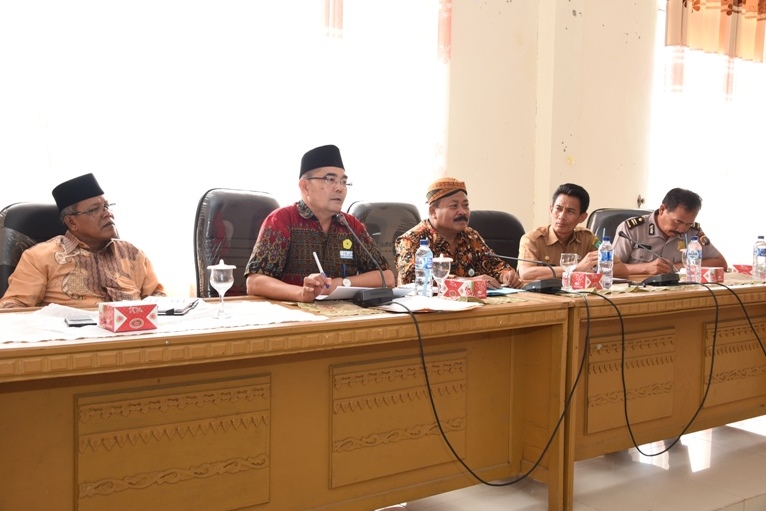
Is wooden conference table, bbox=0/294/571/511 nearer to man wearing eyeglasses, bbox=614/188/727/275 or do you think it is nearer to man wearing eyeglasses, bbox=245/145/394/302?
man wearing eyeglasses, bbox=245/145/394/302

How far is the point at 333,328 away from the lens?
4.83 ft

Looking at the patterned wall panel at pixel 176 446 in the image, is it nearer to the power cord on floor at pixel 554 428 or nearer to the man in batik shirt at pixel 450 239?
the power cord on floor at pixel 554 428

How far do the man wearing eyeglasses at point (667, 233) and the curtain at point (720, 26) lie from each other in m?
2.04

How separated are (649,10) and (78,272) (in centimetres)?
394

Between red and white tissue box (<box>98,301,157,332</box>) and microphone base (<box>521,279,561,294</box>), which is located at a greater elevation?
red and white tissue box (<box>98,301,157,332</box>)

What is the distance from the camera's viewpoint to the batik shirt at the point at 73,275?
1.98 metres

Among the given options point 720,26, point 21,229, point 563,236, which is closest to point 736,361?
point 563,236

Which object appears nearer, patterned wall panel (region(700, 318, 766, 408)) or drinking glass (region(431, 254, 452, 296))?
drinking glass (region(431, 254, 452, 296))

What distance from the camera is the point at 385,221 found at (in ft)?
8.98

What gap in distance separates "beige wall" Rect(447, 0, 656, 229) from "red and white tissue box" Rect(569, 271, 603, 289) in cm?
168

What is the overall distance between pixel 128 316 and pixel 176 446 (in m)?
0.32

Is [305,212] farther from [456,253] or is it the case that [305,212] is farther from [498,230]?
[498,230]

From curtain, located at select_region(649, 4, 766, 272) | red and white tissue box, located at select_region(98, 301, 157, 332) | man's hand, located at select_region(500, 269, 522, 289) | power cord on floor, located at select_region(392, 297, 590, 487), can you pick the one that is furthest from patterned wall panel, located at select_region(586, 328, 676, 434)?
curtain, located at select_region(649, 4, 766, 272)

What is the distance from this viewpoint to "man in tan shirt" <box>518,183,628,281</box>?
112 inches
